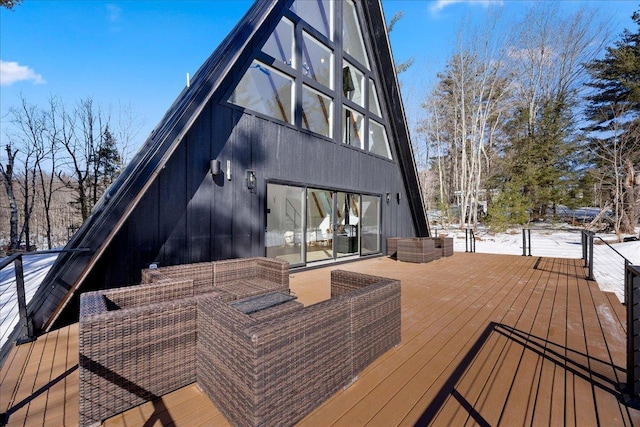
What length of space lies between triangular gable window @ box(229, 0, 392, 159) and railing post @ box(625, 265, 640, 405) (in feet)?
15.8

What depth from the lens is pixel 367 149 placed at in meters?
7.32

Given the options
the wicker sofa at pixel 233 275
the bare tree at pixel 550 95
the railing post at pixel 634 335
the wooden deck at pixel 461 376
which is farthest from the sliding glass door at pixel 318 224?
the bare tree at pixel 550 95

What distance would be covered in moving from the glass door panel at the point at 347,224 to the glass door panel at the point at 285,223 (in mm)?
1131

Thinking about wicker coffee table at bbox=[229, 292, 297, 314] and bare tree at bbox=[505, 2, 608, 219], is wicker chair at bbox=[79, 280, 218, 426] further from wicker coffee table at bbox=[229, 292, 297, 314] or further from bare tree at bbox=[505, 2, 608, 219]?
bare tree at bbox=[505, 2, 608, 219]

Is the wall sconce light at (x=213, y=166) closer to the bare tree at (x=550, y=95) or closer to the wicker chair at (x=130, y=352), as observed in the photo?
the wicker chair at (x=130, y=352)

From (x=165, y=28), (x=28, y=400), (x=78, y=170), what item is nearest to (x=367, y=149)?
(x=28, y=400)

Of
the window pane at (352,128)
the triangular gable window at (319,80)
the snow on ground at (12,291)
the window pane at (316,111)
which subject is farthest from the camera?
the window pane at (352,128)

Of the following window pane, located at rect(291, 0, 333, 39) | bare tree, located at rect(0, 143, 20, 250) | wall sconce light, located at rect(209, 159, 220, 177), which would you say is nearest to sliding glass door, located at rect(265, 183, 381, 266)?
wall sconce light, located at rect(209, 159, 220, 177)

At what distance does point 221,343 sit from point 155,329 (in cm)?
47

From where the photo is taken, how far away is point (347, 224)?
6.69m

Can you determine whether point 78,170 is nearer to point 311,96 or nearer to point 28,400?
point 311,96

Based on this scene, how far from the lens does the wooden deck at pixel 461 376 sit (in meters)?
1.60

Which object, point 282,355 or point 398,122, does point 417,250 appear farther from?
point 282,355

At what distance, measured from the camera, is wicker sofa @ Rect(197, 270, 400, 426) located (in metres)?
1.42
